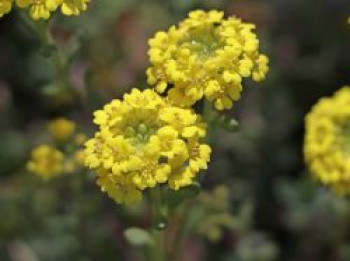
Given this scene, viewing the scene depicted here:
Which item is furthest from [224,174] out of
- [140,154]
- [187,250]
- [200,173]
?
[140,154]

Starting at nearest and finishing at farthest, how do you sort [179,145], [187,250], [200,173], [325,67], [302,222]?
[179,145] < [200,173] < [302,222] < [187,250] < [325,67]

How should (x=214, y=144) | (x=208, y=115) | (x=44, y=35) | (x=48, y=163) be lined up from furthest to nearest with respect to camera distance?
(x=214, y=144)
(x=48, y=163)
(x=44, y=35)
(x=208, y=115)

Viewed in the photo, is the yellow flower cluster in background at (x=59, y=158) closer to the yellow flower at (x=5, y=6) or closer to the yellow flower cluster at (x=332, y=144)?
the yellow flower at (x=5, y=6)

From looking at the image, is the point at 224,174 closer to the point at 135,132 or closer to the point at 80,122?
the point at 80,122

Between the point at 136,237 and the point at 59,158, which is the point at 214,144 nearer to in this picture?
the point at 59,158

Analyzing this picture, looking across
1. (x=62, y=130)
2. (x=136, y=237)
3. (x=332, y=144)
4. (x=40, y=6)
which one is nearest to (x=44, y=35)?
(x=40, y=6)

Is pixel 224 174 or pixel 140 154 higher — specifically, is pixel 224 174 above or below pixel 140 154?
above
